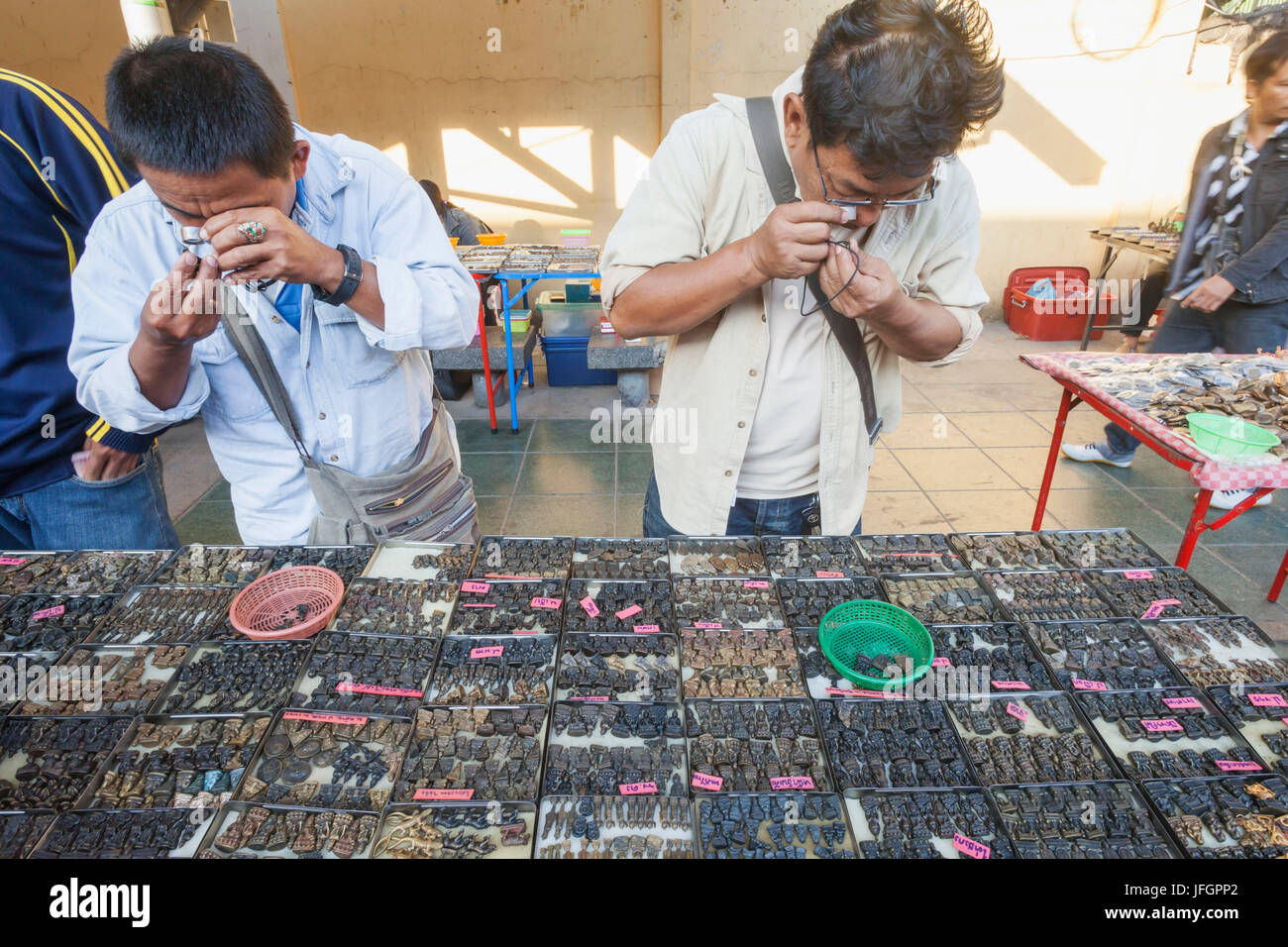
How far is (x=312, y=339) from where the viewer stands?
6.12 ft

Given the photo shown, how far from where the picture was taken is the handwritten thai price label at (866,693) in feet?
5.55

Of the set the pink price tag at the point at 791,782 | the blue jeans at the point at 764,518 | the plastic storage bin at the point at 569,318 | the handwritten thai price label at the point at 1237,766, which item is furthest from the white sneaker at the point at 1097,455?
the pink price tag at the point at 791,782

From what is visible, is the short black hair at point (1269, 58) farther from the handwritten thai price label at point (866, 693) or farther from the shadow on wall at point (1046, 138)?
the shadow on wall at point (1046, 138)

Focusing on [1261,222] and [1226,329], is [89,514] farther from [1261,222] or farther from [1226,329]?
[1226,329]

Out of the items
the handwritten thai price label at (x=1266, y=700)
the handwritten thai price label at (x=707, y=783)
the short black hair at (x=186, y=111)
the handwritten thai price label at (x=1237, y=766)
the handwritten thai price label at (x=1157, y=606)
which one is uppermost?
the short black hair at (x=186, y=111)

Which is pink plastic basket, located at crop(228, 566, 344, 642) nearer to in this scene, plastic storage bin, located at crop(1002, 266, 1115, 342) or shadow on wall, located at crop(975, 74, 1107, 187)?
plastic storage bin, located at crop(1002, 266, 1115, 342)

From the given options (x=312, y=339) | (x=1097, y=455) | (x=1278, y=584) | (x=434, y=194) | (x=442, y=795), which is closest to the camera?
(x=442, y=795)

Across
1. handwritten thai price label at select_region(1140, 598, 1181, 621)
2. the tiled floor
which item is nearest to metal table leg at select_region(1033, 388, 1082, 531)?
the tiled floor

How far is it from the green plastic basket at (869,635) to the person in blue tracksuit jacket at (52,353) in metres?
2.09

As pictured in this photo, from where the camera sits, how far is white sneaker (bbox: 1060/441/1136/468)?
5277 mm

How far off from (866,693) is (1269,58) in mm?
4240

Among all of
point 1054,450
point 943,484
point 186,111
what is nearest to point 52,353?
point 186,111

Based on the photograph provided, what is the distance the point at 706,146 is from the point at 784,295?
1.39ft

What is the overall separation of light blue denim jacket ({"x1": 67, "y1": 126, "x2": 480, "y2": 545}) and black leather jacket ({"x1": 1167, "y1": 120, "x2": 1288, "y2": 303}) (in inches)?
174
